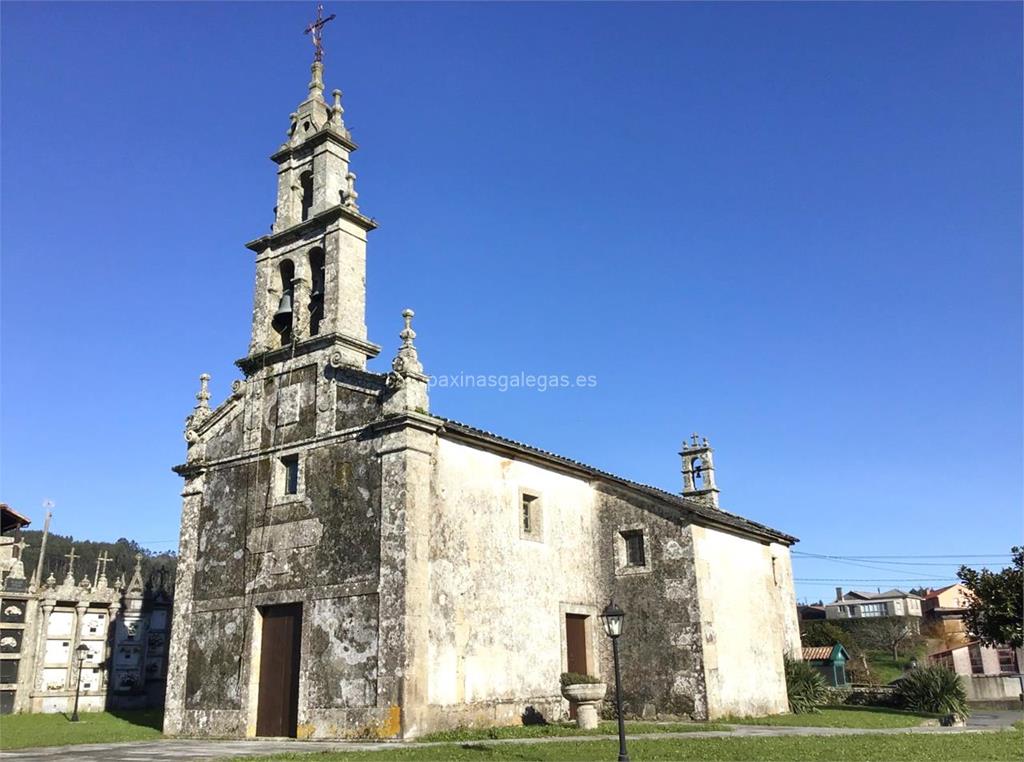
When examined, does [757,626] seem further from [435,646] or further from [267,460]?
[267,460]

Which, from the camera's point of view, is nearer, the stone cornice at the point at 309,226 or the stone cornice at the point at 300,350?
the stone cornice at the point at 300,350

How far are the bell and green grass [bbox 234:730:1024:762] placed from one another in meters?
11.5

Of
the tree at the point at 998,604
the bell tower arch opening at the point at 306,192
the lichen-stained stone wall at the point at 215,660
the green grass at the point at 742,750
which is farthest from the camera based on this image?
the tree at the point at 998,604

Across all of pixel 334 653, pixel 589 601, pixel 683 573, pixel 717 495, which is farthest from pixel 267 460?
pixel 717 495

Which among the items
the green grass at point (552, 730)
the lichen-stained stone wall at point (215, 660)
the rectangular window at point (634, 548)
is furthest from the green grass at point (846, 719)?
the lichen-stained stone wall at point (215, 660)

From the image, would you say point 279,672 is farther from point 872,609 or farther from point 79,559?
point 872,609

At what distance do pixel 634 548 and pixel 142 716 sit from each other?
16.6m

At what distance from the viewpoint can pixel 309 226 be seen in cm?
2194

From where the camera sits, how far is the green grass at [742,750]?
42.7 ft

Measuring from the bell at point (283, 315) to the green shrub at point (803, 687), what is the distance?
1852 cm

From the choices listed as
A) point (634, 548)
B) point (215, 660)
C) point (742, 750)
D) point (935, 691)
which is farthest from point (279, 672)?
point (935, 691)

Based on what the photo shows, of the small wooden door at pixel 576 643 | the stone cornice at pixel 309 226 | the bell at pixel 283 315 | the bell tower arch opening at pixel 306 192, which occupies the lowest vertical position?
the small wooden door at pixel 576 643

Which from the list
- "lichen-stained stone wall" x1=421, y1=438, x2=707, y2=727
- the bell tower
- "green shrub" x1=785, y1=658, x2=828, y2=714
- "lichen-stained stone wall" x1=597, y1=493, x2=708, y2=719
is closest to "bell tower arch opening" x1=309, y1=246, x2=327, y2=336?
the bell tower

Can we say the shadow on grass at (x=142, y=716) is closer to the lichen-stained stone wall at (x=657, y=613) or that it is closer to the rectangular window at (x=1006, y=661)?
the lichen-stained stone wall at (x=657, y=613)
